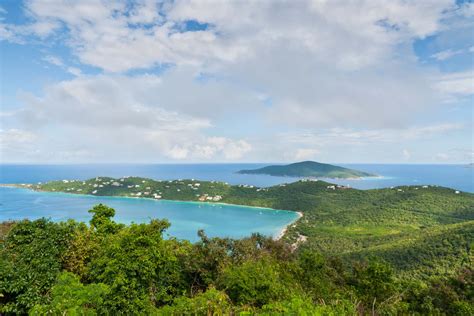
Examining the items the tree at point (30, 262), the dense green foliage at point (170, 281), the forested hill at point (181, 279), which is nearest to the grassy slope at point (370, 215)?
the forested hill at point (181, 279)

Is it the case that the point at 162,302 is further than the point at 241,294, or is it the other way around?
the point at 162,302

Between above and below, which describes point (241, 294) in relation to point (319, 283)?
above

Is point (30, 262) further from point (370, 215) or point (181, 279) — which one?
point (370, 215)

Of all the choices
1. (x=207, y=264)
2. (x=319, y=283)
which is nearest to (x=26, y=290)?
(x=207, y=264)

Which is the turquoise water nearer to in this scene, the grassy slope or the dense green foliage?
the grassy slope

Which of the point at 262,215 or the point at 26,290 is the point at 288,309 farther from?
the point at 262,215

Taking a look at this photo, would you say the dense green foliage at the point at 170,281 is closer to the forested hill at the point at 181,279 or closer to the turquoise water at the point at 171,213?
the forested hill at the point at 181,279
